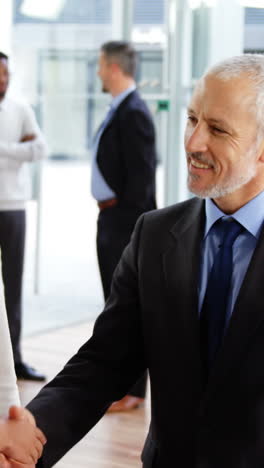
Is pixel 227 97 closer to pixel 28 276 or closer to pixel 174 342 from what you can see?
pixel 174 342

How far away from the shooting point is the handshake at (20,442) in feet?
5.81

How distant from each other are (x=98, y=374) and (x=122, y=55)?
3.12m

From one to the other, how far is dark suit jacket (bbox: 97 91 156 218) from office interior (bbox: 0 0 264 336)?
177cm

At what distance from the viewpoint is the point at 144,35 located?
22.7 feet

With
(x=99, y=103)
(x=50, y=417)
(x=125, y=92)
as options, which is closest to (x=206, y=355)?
(x=50, y=417)

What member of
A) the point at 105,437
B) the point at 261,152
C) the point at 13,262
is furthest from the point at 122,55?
the point at 261,152

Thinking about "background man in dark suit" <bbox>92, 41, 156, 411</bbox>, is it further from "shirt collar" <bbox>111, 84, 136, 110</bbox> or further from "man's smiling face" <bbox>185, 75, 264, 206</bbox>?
"man's smiling face" <bbox>185, 75, 264, 206</bbox>

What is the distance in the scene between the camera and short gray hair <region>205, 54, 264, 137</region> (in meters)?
1.85

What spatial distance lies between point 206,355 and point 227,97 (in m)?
0.53

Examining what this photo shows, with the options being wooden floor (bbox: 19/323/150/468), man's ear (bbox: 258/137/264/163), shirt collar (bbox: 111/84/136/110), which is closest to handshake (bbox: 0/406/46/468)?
man's ear (bbox: 258/137/264/163)

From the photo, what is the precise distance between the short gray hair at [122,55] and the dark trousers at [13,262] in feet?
3.12

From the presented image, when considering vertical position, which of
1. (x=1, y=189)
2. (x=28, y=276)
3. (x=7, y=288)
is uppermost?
(x=1, y=189)

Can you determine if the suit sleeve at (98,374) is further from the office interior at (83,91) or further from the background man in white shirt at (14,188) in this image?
the office interior at (83,91)

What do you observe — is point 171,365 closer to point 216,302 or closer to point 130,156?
point 216,302
